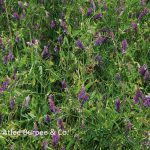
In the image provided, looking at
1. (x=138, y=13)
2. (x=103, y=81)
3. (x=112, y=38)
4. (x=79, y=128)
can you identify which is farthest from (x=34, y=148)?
(x=138, y=13)

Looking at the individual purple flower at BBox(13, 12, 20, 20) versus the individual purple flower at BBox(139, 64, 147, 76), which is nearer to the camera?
the individual purple flower at BBox(139, 64, 147, 76)

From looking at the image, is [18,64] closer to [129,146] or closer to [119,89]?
[119,89]

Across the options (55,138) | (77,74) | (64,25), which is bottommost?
(55,138)

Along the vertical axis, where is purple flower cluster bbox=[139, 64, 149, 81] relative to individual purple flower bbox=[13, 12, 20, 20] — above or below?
below

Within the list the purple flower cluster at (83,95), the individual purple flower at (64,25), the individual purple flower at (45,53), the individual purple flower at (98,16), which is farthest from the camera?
the individual purple flower at (98,16)

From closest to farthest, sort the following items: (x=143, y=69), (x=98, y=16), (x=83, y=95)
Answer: (x=83, y=95), (x=143, y=69), (x=98, y=16)

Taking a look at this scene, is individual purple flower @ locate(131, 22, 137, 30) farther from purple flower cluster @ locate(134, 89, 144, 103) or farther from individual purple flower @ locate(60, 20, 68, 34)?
purple flower cluster @ locate(134, 89, 144, 103)

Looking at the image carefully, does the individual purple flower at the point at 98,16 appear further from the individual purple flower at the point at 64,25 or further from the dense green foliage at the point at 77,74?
the individual purple flower at the point at 64,25

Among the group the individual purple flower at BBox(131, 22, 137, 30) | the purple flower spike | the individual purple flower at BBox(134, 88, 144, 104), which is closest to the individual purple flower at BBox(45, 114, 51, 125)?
the individual purple flower at BBox(134, 88, 144, 104)

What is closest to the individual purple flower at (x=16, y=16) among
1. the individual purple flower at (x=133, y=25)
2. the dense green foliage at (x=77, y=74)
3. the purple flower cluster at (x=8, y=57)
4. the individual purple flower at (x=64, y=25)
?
the dense green foliage at (x=77, y=74)

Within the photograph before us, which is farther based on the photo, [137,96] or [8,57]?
[8,57]

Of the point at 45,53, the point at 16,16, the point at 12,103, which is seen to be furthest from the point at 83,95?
the point at 16,16

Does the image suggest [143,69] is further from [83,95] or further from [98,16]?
[98,16]

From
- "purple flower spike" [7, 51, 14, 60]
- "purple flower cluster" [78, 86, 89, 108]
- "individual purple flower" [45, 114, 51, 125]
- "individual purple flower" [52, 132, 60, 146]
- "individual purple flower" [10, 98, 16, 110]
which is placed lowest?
"individual purple flower" [52, 132, 60, 146]
